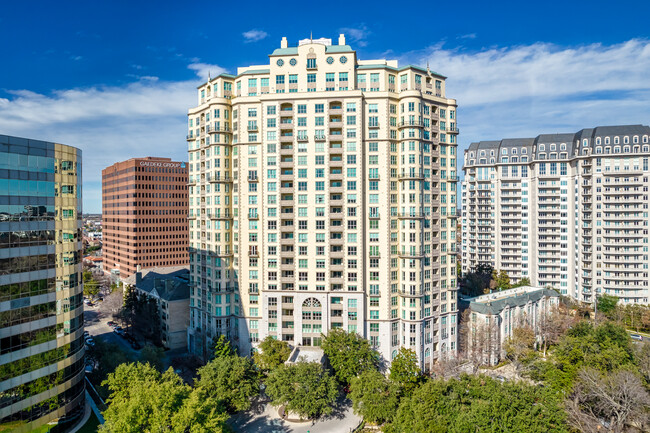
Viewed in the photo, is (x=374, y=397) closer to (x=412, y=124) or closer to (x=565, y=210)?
(x=412, y=124)

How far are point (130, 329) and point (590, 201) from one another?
13499 centimetres

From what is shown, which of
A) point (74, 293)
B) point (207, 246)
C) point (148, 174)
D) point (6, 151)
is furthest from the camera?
point (148, 174)

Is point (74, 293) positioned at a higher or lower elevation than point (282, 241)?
lower

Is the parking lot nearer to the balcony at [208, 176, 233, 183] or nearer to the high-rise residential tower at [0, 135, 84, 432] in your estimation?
the high-rise residential tower at [0, 135, 84, 432]

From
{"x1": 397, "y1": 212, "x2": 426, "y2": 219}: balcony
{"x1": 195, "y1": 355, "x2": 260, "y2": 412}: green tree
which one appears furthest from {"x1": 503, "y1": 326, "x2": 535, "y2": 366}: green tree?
{"x1": 195, "y1": 355, "x2": 260, "y2": 412}: green tree

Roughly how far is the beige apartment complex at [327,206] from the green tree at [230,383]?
54.6 ft

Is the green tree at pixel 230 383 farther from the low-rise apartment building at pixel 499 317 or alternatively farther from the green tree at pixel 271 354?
the low-rise apartment building at pixel 499 317

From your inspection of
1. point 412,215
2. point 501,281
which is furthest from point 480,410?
point 501,281

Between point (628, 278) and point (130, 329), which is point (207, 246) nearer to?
point (130, 329)

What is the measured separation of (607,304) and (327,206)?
8638 cm

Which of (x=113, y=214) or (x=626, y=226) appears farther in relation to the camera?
(x=113, y=214)

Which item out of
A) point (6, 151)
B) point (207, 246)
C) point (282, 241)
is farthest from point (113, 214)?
point (6, 151)

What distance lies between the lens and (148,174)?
469 feet

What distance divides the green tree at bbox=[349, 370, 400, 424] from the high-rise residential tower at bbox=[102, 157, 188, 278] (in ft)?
367
